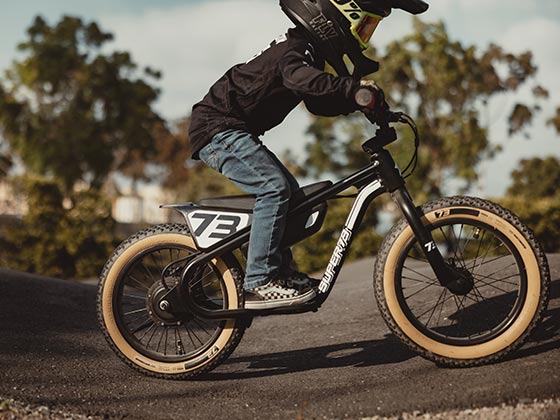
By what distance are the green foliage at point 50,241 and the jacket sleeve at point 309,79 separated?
1142 centimetres

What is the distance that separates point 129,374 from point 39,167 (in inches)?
1324

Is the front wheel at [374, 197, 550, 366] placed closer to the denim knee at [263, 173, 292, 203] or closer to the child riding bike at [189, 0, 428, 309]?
the child riding bike at [189, 0, 428, 309]

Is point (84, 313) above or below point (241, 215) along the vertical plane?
below

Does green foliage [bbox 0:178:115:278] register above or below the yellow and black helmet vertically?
below

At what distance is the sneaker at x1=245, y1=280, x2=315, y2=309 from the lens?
166 inches

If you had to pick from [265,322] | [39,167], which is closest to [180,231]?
[265,322]

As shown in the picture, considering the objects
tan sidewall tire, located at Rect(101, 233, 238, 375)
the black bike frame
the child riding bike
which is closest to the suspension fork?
the black bike frame

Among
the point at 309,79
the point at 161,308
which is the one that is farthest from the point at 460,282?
the point at 161,308

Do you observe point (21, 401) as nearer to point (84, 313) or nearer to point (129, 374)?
point (129, 374)

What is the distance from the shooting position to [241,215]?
4.30m

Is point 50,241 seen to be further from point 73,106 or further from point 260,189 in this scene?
point 73,106

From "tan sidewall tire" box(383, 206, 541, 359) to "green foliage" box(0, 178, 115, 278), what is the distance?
37.5ft

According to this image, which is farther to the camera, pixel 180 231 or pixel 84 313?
pixel 84 313

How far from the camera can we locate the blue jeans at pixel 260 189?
13.6 feet
